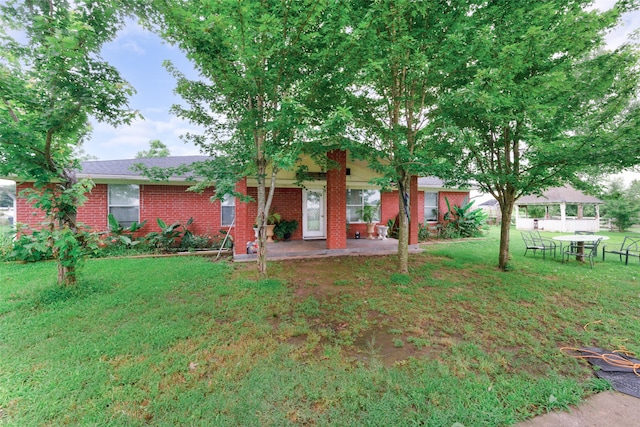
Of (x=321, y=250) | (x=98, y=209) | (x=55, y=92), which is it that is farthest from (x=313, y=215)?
(x=55, y=92)

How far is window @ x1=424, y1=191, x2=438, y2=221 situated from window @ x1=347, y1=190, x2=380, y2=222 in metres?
3.72

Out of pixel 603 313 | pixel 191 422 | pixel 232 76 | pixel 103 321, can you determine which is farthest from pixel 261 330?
pixel 603 313

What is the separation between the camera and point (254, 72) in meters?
4.53

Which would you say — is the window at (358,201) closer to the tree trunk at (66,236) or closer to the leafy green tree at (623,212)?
the tree trunk at (66,236)

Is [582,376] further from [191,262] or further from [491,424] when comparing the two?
[191,262]

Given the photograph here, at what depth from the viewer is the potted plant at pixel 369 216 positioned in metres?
12.0

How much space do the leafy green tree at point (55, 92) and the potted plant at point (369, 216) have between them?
376 inches

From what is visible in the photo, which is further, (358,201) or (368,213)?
(358,201)

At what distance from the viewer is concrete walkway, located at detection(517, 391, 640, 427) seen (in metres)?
2.23

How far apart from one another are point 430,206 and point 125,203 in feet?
48.9

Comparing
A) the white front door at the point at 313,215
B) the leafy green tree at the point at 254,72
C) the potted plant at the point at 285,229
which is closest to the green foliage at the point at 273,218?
the potted plant at the point at 285,229

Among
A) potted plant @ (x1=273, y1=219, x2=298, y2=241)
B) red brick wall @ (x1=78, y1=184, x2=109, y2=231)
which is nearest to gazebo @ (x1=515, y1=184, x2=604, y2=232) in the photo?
potted plant @ (x1=273, y1=219, x2=298, y2=241)

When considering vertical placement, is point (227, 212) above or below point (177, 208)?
below

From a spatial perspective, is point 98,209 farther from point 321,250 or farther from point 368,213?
point 368,213
